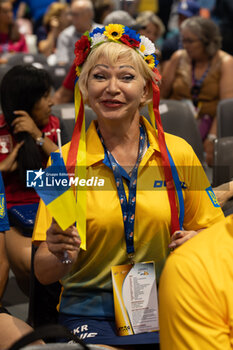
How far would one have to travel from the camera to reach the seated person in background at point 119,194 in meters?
1.97

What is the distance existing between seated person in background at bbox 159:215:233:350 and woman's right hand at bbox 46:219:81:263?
35cm

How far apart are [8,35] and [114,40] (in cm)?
652

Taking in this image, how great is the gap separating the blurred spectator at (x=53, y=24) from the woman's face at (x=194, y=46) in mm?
4089

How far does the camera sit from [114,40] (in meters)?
2.12

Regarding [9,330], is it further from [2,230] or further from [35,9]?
[35,9]

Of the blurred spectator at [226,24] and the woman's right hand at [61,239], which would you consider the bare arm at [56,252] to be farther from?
the blurred spectator at [226,24]

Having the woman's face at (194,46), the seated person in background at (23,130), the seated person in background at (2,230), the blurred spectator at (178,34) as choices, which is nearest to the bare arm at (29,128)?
the seated person in background at (23,130)

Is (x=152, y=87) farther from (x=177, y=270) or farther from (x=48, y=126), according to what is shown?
(x=48, y=126)

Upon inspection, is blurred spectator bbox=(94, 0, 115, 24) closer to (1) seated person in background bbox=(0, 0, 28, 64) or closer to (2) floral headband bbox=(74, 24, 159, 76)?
(1) seated person in background bbox=(0, 0, 28, 64)

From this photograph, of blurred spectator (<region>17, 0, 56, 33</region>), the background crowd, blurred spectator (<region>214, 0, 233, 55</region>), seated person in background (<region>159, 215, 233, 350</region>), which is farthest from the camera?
blurred spectator (<region>17, 0, 56, 33</region>)

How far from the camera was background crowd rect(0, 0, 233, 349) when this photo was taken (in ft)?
9.96

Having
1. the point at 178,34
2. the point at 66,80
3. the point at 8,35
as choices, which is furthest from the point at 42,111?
the point at 8,35

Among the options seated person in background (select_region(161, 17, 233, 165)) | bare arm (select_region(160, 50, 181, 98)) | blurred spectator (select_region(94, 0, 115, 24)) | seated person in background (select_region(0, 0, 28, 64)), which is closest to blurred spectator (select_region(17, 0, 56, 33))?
seated person in background (select_region(0, 0, 28, 64))

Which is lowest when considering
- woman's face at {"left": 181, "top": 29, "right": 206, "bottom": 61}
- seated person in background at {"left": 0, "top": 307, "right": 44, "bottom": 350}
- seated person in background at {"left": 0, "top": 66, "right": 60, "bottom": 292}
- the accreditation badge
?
seated person in background at {"left": 0, "top": 307, "right": 44, "bottom": 350}
